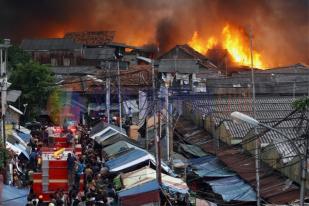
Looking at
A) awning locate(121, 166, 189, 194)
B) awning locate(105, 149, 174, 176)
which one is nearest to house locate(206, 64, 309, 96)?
awning locate(105, 149, 174, 176)

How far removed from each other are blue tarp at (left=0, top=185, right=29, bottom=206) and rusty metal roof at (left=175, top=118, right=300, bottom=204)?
6.16 metres

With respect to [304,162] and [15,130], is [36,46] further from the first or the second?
[304,162]


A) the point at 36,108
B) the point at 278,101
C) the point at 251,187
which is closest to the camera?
the point at 251,187

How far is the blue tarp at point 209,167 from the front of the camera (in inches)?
809

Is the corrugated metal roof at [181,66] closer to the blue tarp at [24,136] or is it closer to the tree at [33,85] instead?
the tree at [33,85]

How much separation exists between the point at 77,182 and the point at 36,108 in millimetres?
18763

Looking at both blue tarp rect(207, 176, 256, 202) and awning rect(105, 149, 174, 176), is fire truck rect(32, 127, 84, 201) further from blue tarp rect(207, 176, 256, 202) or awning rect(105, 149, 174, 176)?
blue tarp rect(207, 176, 256, 202)

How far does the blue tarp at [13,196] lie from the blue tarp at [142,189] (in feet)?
8.04

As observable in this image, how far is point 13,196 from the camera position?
632 inches

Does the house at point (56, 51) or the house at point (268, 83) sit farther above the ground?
the house at point (56, 51)

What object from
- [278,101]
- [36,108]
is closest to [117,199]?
[278,101]

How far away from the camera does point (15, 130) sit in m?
28.3

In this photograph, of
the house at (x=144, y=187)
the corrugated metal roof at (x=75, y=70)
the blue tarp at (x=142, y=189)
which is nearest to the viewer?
the house at (x=144, y=187)

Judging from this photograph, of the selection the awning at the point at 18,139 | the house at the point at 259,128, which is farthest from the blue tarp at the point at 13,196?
the awning at the point at 18,139
